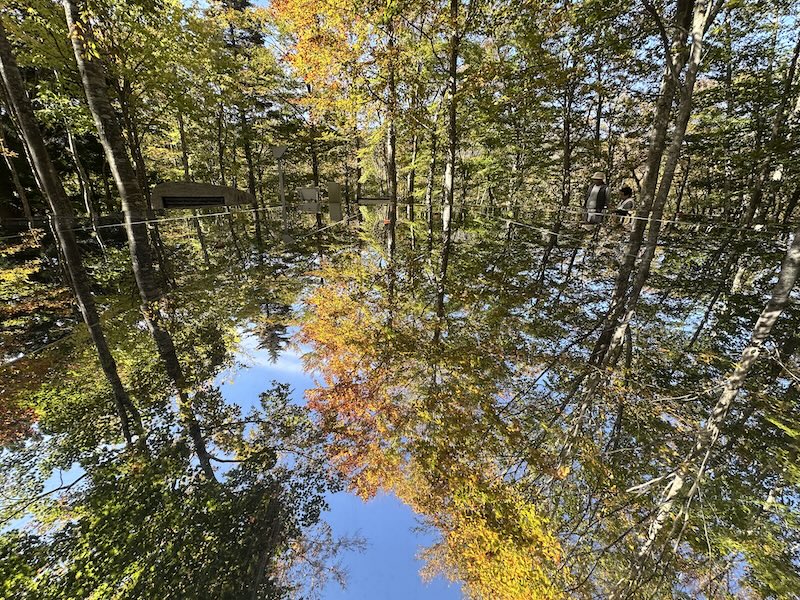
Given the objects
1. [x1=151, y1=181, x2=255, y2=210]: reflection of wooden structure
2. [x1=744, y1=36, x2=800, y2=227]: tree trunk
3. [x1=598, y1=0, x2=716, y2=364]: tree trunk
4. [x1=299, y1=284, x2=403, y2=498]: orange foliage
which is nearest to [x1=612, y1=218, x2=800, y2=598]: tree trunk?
[x1=299, y1=284, x2=403, y2=498]: orange foliage

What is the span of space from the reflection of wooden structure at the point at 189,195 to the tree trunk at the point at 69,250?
8609mm

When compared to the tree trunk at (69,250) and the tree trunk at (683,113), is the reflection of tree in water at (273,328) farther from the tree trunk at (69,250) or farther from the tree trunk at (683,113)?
the tree trunk at (683,113)

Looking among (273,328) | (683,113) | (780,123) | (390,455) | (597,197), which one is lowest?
(390,455)

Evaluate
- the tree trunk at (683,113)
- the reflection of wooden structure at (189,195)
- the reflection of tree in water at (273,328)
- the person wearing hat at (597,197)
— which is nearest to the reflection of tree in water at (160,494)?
the reflection of tree in water at (273,328)

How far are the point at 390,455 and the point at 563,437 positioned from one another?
1.42m

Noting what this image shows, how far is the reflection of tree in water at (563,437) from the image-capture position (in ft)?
6.56

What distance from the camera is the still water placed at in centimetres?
190

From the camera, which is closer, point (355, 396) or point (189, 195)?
point (355, 396)

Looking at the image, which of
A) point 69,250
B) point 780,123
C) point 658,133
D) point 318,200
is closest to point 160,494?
point 69,250

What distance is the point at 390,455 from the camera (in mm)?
2701

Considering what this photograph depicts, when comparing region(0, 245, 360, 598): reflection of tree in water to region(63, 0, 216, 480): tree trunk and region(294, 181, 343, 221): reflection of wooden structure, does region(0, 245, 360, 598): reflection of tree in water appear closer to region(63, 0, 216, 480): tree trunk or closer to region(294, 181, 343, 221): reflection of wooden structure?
region(63, 0, 216, 480): tree trunk

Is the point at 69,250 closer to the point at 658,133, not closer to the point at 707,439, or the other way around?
the point at 707,439

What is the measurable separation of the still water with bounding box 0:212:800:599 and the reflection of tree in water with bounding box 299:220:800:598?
2 cm

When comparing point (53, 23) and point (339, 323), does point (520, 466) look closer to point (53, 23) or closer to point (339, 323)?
point (339, 323)
